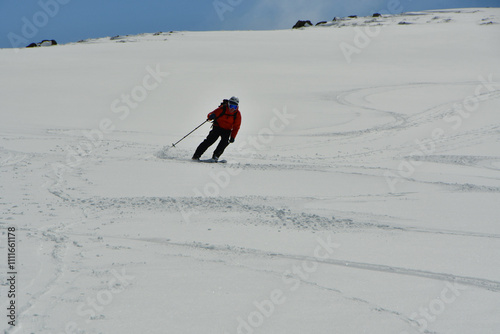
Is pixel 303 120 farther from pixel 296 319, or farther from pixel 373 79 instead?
pixel 296 319

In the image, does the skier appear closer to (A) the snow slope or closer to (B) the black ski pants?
(B) the black ski pants

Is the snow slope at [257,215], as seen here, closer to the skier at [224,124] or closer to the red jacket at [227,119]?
the skier at [224,124]

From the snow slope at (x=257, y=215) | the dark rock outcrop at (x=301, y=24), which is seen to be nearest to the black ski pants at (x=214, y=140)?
the snow slope at (x=257, y=215)

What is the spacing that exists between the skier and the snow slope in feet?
1.14

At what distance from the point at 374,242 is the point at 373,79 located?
16.4 m

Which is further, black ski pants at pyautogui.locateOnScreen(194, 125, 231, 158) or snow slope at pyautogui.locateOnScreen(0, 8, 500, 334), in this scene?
black ski pants at pyautogui.locateOnScreen(194, 125, 231, 158)

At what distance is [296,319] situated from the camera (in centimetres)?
321

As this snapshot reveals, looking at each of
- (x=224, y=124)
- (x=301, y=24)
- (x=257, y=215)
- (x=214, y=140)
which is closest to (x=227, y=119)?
(x=224, y=124)

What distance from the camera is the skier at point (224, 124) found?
906cm

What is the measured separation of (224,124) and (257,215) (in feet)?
13.3

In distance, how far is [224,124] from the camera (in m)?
9.15

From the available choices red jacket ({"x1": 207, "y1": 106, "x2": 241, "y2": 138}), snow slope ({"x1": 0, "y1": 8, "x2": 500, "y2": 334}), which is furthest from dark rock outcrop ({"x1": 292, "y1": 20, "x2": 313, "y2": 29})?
red jacket ({"x1": 207, "y1": 106, "x2": 241, "y2": 138})

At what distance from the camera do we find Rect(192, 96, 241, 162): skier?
9.06 metres

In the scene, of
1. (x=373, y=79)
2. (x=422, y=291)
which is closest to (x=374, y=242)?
(x=422, y=291)
